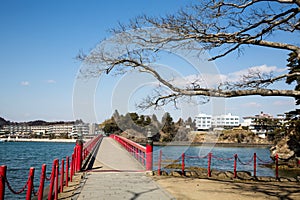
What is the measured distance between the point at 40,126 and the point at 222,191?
14601 cm

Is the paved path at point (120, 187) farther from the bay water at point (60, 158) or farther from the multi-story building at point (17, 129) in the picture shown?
the multi-story building at point (17, 129)

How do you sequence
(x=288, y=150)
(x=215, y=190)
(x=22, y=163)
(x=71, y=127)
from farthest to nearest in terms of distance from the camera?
(x=71, y=127) → (x=288, y=150) → (x=22, y=163) → (x=215, y=190)

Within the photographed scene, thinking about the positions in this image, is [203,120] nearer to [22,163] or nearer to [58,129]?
[22,163]

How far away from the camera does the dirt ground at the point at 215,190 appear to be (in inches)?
352

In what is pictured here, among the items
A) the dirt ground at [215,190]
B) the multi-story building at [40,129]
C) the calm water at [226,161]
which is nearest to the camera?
the dirt ground at [215,190]

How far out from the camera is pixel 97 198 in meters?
7.98

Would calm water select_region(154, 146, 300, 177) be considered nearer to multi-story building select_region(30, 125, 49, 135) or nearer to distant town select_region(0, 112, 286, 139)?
distant town select_region(0, 112, 286, 139)

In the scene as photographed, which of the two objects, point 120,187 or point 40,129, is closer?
point 120,187

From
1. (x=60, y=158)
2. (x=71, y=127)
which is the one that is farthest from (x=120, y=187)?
(x=71, y=127)

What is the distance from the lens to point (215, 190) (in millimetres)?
9812

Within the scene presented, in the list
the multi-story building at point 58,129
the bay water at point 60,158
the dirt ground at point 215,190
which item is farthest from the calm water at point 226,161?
the multi-story building at point 58,129

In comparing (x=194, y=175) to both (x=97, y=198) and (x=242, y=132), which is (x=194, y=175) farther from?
(x=242, y=132)

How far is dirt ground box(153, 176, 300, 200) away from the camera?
893cm

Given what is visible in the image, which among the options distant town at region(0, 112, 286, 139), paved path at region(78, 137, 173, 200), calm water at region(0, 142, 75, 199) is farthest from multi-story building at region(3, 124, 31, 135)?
paved path at region(78, 137, 173, 200)
